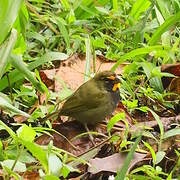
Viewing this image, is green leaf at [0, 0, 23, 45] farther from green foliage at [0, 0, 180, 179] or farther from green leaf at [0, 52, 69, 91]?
green leaf at [0, 52, 69, 91]

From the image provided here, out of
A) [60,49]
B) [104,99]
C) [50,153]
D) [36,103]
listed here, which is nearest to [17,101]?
[36,103]

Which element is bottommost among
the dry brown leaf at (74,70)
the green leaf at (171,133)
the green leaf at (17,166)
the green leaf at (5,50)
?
the green leaf at (171,133)

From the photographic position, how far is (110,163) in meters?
3.87

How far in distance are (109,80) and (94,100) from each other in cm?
18

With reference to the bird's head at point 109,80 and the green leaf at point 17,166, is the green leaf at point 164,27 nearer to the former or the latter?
the bird's head at point 109,80

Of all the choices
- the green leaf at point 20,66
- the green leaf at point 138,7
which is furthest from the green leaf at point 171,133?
the green leaf at point 138,7

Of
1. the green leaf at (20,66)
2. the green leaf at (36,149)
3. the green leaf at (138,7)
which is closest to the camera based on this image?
the green leaf at (36,149)

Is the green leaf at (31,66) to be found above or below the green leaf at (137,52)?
above

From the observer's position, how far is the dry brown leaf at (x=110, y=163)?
12.4ft

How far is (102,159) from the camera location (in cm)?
389

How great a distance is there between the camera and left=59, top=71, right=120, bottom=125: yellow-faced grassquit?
4.74m

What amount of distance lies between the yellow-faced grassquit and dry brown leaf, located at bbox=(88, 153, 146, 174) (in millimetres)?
792

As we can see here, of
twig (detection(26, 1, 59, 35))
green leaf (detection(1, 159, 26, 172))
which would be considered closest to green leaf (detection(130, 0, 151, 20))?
twig (detection(26, 1, 59, 35))

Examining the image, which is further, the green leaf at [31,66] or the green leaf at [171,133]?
the green leaf at [31,66]
